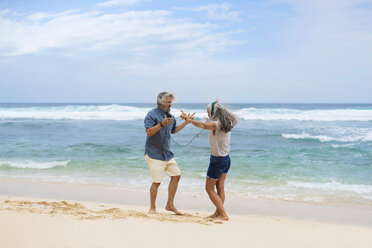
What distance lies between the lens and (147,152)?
5.04 meters

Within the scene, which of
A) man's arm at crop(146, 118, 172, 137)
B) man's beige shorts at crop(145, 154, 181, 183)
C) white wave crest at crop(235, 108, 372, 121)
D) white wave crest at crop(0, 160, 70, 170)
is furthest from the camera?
white wave crest at crop(235, 108, 372, 121)

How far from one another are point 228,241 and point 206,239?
245 millimetres

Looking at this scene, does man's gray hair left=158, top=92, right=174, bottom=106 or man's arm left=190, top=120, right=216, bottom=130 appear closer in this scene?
man's arm left=190, top=120, right=216, bottom=130

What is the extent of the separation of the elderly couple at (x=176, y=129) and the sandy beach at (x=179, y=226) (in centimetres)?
52

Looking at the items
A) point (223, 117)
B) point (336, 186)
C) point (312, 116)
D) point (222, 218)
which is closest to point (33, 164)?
point (222, 218)

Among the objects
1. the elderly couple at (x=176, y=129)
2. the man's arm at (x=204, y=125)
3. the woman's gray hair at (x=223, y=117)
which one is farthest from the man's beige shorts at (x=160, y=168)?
the woman's gray hair at (x=223, y=117)

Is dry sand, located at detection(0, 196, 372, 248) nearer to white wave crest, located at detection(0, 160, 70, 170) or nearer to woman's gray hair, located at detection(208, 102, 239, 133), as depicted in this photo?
woman's gray hair, located at detection(208, 102, 239, 133)

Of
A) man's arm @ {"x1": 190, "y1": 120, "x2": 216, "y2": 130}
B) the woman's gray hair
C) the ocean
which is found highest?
the woman's gray hair

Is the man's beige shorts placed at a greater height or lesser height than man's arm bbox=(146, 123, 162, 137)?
lesser

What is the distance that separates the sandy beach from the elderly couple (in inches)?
20.6

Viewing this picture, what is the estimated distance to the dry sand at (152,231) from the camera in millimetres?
3590

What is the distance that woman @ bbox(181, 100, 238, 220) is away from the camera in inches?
184

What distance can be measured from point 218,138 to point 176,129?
2.25 feet

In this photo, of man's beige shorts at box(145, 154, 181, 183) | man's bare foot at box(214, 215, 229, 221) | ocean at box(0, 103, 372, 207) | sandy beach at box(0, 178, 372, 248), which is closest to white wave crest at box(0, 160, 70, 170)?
ocean at box(0, 103, 372, 207)
